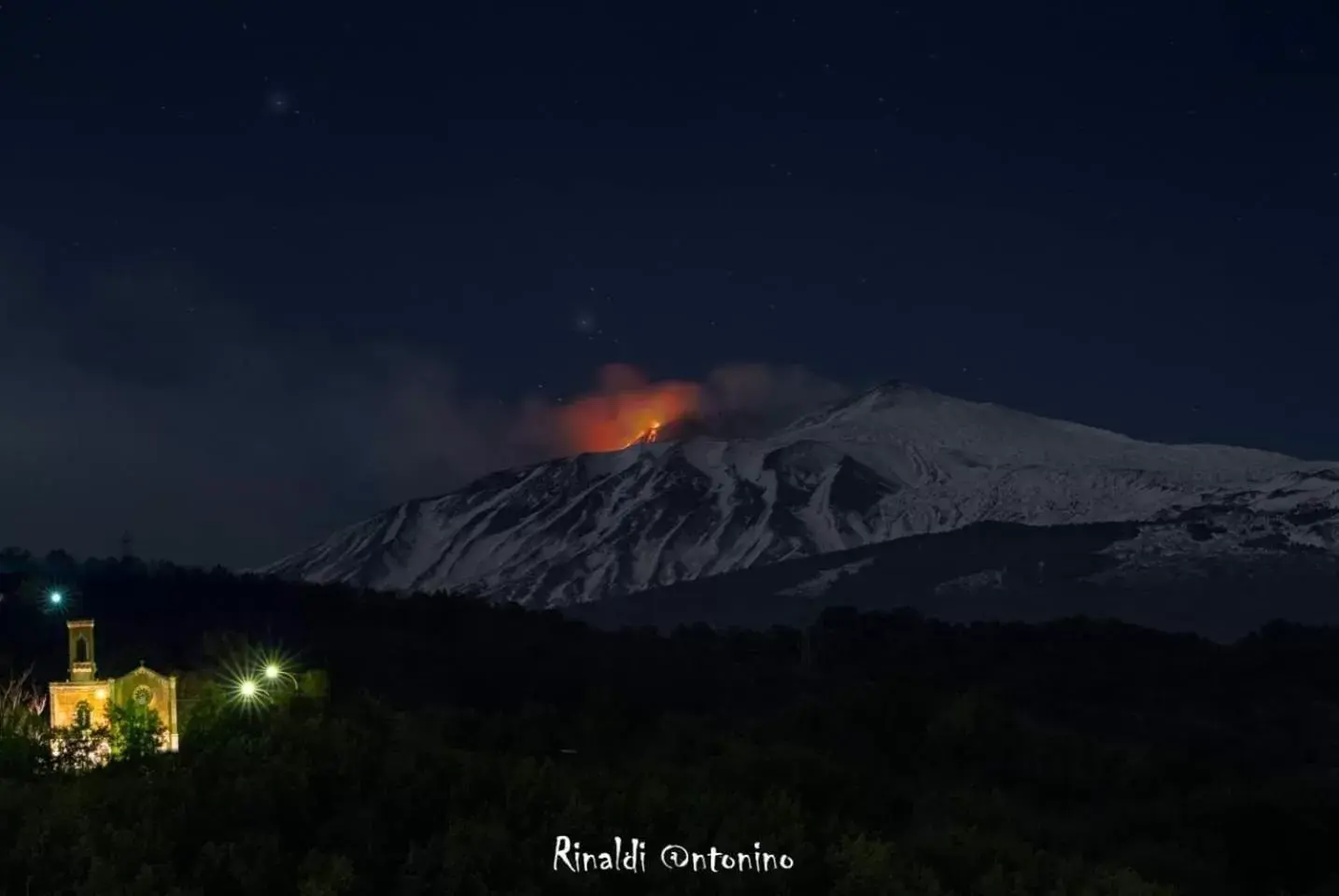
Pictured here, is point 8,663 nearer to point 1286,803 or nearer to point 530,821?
point 530,821

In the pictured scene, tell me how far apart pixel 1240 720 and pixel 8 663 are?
63.3 meters

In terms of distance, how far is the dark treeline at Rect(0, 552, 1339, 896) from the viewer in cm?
3738

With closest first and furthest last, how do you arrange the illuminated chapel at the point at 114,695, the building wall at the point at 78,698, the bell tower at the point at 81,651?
the illuminated chapel at the point at 114,695 → the building wall at the point at 78,698 → the bell tower at the point at 81,651

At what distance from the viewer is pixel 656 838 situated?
4062 centimetres

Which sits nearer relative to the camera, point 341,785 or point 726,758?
point 341,785

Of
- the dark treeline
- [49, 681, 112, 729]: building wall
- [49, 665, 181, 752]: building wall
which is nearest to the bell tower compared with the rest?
[49, 665, 181, 752]: building wall

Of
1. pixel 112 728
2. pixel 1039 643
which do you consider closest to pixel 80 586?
pixel 1039 643

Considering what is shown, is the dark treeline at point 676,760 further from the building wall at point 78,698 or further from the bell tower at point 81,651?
the bell tower at point 81,651

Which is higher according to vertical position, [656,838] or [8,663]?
[8,663]

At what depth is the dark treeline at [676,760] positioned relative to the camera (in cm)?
3738

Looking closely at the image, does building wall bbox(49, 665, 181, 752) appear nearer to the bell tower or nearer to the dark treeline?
the bell tower

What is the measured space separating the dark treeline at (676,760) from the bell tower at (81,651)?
3.83 m

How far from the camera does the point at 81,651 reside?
58438 millimetres

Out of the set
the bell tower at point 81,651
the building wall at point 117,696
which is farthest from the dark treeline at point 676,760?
the bell tower at point 81,651
